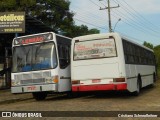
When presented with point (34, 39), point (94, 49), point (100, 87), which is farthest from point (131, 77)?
point (34, 39)

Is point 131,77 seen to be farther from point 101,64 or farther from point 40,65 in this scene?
point 40,65

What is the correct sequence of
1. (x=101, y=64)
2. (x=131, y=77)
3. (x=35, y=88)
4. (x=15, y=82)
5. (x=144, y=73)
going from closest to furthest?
1. (x=101, y=64)
2. (x=35, y=88)
3. (x=15, y=82)
4. (x=131, y=77)
5. (x=144, y=73)

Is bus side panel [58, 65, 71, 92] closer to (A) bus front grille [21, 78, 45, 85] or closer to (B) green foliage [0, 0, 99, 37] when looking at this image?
(A) bus front grille [21, 78, 45, 85]

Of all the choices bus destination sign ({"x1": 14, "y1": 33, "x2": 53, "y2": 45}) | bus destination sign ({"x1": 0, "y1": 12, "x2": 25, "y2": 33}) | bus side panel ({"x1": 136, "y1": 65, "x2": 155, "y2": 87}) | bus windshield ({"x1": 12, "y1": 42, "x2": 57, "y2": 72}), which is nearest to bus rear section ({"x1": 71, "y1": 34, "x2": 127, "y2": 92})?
bus windshield ({"x1": 12, "y1": 42, "x2": 57, "y2": 72})

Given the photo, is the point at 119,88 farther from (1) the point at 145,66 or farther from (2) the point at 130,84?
(1) the point at 145,66

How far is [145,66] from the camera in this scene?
77.3 feet

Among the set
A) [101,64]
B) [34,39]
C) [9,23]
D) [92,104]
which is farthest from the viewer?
[9,23]

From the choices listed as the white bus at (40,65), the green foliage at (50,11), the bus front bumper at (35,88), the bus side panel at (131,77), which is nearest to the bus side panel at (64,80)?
the white bus at (40,65)

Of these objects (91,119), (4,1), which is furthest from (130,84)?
(4,1)

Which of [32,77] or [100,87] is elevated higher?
[32,77]

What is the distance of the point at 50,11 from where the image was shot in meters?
49.8

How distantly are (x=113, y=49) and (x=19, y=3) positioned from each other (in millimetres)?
31894

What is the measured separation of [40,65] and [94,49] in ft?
8.43

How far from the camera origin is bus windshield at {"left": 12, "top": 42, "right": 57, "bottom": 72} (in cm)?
1705
